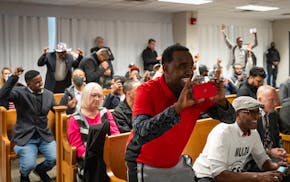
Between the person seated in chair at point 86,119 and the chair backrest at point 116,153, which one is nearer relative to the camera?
the chair backrest at point 116,153

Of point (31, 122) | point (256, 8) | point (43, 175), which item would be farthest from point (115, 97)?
point (256, 8)

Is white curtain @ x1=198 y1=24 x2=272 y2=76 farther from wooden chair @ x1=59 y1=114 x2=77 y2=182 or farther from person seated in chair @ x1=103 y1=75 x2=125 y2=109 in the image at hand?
wooden chair @ x1=59 y1=114 x2=77 y2=182

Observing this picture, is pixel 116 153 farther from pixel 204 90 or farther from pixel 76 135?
pixel 204 90

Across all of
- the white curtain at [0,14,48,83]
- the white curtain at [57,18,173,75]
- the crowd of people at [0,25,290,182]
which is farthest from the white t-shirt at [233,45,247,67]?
the white curtain at [0,14,48,83]

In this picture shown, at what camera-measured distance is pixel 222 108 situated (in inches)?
58.1

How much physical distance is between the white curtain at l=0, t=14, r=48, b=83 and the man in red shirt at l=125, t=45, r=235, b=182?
585 centimetres

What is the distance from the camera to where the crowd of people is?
1.38 m

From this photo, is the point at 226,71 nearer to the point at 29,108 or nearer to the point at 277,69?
the point at 277,69

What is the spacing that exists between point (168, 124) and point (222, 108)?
0.33m

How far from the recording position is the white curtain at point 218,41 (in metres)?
9.45

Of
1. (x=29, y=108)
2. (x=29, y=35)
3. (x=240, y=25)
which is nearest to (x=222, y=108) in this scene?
(x=29, y=108)

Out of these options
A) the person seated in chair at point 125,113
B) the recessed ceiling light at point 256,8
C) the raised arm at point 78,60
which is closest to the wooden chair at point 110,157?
the person seated in chair at point 125,113

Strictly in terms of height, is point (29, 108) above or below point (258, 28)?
below

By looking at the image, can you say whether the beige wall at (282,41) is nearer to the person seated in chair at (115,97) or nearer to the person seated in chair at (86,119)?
the person seated in chair at (115,97)
